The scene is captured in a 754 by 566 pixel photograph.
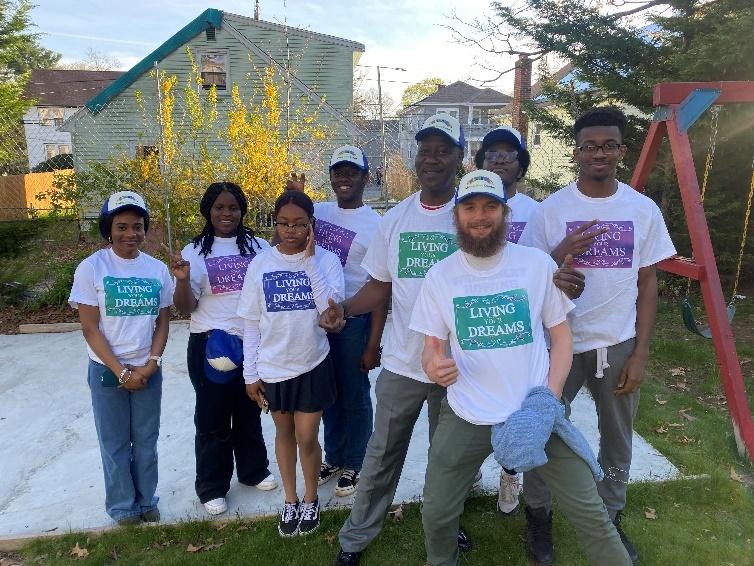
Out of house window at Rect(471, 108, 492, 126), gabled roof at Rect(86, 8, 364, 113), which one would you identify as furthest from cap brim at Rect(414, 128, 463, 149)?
house window at Rect(471, 108, 492, 126)

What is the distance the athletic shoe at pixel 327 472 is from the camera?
12.0 ft

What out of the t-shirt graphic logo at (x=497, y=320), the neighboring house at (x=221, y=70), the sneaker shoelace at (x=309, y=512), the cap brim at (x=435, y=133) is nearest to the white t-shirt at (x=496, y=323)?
the t-shirt graphic logo at (x=497, y=320)

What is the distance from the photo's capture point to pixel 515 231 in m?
2.96

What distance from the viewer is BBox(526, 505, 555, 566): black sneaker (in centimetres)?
287

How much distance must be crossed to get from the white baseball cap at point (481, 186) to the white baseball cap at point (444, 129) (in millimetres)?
400

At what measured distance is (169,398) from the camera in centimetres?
516

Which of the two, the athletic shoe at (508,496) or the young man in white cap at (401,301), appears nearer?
the young man in white cap at (401,301)

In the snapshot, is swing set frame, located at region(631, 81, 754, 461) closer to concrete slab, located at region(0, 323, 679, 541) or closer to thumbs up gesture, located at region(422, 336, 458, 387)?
concrete slab, located at region(0, 323, 679, 541)

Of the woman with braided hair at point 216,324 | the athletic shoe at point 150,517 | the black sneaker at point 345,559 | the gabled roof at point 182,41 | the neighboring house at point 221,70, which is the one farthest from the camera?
the gabled roof at point 182,41

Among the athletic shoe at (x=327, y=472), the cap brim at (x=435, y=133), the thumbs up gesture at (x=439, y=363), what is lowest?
the athletic shoe at (x=327, y=472)

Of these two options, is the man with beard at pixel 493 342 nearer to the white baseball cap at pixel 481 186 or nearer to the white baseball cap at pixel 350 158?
the white baseball cap at pixel 481 186

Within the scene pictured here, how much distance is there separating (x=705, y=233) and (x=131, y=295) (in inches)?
147

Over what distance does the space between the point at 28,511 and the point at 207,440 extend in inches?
49.7

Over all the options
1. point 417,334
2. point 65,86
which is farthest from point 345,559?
point 65,86
